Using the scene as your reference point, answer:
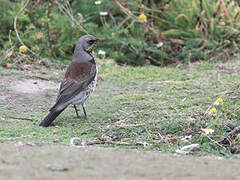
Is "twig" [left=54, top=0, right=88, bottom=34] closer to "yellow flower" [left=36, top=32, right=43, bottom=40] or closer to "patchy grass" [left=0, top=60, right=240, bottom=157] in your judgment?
"yellow flower" [left=36, top=32, right=43, bottom=40]

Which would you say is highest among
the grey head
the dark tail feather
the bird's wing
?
the grey head

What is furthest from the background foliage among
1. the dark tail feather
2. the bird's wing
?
the dark tail feather

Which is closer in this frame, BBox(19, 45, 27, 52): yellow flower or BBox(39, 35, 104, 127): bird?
BBox(39, 35, 104, 127): bird

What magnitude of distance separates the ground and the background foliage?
575 millimetres

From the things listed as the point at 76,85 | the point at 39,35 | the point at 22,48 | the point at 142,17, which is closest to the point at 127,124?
the point at 76,85

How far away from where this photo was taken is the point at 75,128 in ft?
18.1

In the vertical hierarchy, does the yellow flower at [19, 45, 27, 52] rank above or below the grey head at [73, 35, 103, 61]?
below

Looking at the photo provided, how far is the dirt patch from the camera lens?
6.93m

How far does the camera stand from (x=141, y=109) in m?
6.16

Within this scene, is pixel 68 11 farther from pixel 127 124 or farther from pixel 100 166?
pixel 100 166

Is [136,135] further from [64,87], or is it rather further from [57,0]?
[57,0]

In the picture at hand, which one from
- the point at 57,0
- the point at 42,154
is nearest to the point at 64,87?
the point at 42,154

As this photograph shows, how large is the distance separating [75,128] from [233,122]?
1.76 meters

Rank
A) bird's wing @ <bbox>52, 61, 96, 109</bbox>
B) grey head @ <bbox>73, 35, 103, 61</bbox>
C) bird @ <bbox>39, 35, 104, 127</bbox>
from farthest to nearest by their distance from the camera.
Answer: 1. grey head @ <bbox>73, 35, 103, 61</bbox>
2. bird's wing @ <bbox>52, 61, 96, 109</bbox>
3. bird @ <bbox>39, 35, 104, 127</bbox>
